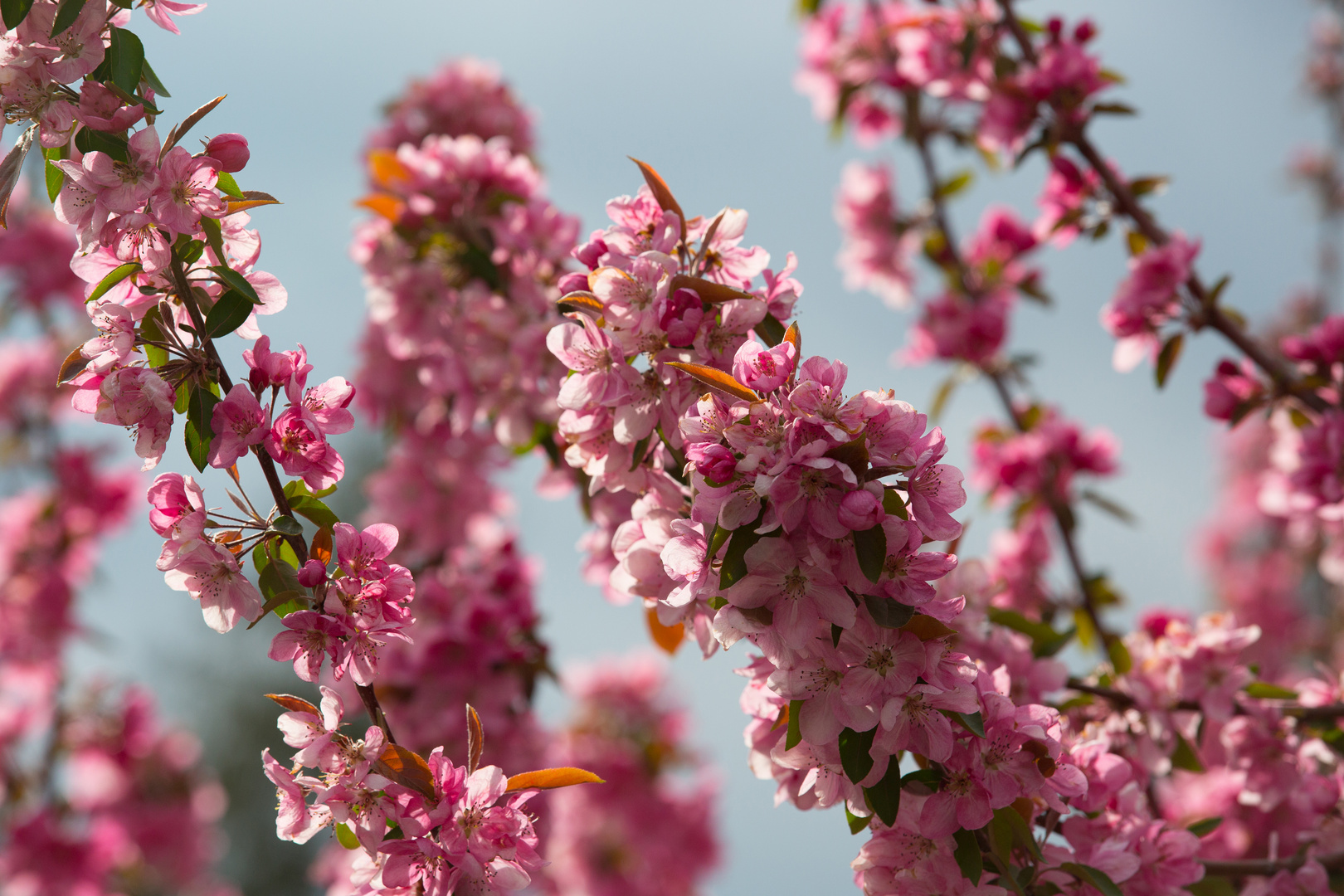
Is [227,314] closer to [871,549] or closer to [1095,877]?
[871,549]

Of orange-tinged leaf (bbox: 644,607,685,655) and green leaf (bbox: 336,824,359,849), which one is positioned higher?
orange-tinged leaf (bbox: 644,607,685,655)

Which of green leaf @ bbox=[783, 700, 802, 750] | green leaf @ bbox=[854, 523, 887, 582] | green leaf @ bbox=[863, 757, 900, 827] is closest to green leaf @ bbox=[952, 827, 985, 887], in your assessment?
green leaf @ bbox=[863, 757, 900, 827]

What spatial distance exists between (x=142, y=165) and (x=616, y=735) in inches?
167

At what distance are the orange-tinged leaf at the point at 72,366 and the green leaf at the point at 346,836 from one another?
0.71 metres

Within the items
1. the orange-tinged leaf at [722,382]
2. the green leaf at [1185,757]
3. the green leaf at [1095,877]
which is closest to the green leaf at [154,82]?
the orange-tinged leaf at [722,382]

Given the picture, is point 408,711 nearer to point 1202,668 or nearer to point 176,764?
point 1202,668

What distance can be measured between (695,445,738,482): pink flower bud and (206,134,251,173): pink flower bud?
82cm

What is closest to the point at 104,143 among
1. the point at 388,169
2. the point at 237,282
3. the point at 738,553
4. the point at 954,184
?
the point at 237,282

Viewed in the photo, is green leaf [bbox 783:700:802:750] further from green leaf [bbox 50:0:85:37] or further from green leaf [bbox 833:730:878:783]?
green leaf [bbox 50:0:85:37]

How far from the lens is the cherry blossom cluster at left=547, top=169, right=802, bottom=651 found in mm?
1332

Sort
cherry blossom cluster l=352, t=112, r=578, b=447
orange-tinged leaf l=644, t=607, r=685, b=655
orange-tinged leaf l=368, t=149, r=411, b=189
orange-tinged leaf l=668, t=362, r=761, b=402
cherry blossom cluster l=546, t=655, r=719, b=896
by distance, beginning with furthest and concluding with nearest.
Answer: cherry blossom cluster l=546, t=655, r=719, b=896 < orange-tinged leaf l=368, t=149, r=411, b=189 < cherry blossom cluster l=352, t=112, r=578, b=447 < orange-tinged leaf l=644, t=607, r=685, b=655 < orange-tinged leaf l=668, t=362, r=761, b=402

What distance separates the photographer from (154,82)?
4.40ft

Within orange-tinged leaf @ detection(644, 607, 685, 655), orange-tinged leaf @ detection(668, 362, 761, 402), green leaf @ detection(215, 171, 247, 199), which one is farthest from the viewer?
orange-tinged leaf @ detection(644, 607, 685, 655)

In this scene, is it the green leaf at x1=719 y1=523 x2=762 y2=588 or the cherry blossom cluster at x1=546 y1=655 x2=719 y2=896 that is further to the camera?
the cherry blossom cluster at x1=546 y1=655 x2=719 y2=896
